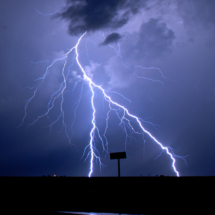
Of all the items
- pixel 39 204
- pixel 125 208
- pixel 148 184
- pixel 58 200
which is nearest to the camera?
pixel 125 208

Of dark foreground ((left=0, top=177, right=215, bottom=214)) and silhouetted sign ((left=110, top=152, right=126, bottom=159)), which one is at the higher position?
silhouetted sign ((left=110, top=152, right=126, bottom=159))

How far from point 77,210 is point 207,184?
328cm

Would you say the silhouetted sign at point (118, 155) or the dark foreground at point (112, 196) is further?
the silhouetted sign at point (118, 155)

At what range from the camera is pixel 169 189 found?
392cm

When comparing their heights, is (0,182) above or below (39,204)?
above

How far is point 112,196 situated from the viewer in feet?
9.36

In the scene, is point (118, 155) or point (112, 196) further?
point (118, 155)

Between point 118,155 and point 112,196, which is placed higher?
point 118,155

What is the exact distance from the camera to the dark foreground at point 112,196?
214cm

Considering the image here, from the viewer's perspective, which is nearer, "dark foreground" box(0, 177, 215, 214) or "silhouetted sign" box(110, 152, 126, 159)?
"dark foreground" box(0, 177, 215, 214)

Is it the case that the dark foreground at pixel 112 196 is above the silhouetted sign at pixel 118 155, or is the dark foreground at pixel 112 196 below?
below

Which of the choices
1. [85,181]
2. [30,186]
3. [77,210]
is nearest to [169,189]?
[85,181]

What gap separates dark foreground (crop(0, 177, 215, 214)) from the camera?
2.14 m

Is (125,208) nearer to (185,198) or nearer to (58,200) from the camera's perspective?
(185,198)
